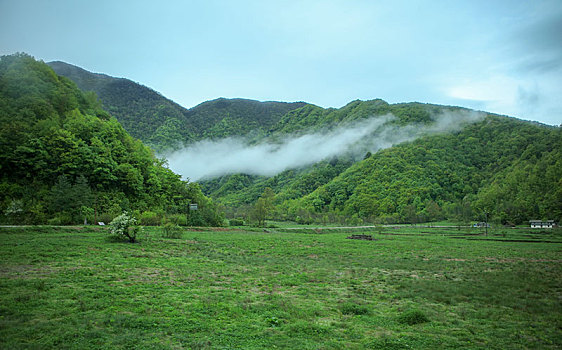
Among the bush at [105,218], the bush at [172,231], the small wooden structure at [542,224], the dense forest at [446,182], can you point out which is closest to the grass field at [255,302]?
the bush at [172,231]

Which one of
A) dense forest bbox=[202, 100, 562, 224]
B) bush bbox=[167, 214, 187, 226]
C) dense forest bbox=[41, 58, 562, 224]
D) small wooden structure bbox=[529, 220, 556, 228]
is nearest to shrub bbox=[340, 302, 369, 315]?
bush bbox=[167, 214, 187, 226]

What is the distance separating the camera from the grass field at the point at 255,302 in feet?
31.3

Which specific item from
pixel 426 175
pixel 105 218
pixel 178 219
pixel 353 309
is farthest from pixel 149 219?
pixel 426 175

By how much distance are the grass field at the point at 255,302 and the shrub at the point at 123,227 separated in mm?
3848

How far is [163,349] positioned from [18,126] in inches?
2347

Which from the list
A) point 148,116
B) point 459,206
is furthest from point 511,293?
point 148,116

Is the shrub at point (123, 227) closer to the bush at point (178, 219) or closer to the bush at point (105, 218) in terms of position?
the bush at point (105, 218)

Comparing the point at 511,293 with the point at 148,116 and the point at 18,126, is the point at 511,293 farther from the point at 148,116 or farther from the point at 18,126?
the point at 148,116

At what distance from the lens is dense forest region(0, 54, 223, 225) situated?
43.4 metres

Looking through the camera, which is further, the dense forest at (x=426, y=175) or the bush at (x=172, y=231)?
the dense forest at (x=426, y=175)

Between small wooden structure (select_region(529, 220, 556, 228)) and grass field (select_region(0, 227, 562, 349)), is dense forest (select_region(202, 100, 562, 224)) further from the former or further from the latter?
grass field (select_region(0, 227, 562, 349))

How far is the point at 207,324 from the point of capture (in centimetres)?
1062

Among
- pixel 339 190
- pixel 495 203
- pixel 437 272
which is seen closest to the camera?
pixel 437 272

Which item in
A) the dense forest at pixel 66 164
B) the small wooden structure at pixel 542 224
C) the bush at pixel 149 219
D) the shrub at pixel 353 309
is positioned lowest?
the small wooden structure at pixel 542 224
